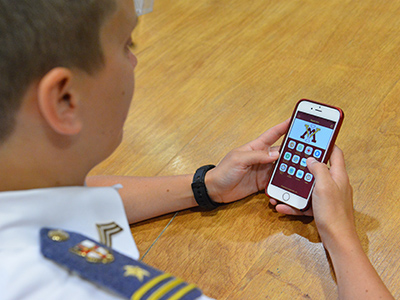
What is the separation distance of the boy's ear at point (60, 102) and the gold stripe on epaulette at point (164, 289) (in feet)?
0.62

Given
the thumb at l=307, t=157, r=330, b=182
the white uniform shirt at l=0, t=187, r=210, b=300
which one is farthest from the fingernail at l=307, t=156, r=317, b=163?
the white uniform shirt at l=0, t=187, r=210, b=300

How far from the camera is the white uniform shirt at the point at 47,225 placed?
394 millimetres

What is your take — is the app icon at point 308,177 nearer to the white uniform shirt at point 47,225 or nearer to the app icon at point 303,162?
the app icon at point 303,162

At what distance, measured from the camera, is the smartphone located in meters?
0.73

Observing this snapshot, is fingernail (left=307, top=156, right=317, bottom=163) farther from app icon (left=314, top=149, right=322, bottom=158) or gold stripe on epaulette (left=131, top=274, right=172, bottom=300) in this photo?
gold stripe on epaulette (left=131, top=274, right=172, bottom=300)

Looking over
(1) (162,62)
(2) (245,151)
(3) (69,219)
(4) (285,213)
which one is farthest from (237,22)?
(3) (69,219)

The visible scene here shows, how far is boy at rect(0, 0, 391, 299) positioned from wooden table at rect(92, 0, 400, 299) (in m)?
0.11

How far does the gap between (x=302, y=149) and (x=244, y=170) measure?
0.11 meters

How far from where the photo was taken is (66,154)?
501 millimetres

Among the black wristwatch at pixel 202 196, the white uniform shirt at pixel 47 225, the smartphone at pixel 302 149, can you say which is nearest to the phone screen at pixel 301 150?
the smartphone at pixel 302 149

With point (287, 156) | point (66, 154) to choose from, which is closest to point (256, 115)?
point (287, 156)

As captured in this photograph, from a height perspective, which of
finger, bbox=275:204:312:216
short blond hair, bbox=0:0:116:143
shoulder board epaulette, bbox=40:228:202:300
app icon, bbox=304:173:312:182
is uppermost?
short blond hair, bbox=0:0:116:143

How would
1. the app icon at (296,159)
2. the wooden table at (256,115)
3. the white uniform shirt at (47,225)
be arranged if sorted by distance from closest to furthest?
the white uniform shirt at (47,225), the wooden table at (256,115), the app icon at (296,159)

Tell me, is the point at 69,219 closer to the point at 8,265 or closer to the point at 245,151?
the point at 8,265
